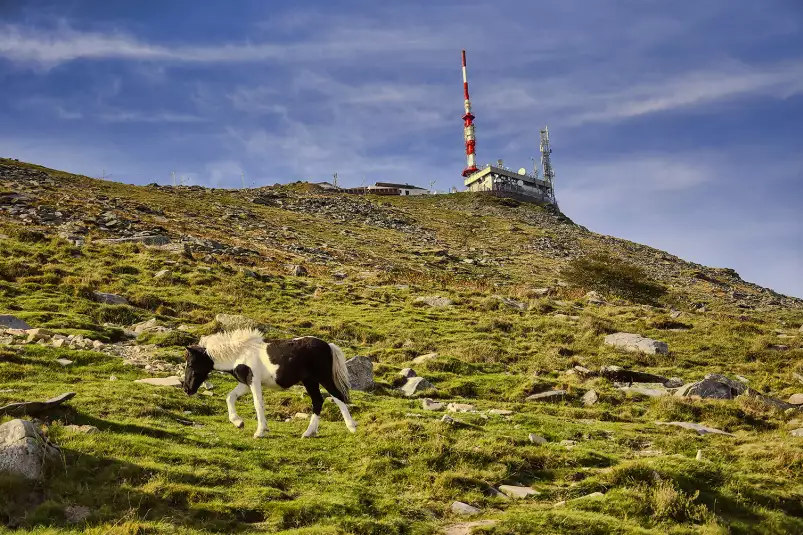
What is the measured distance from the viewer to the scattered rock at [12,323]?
2092 cm

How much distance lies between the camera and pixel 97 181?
279ft

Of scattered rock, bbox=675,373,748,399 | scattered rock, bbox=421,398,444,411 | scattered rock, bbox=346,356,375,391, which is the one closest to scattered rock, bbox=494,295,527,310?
scattered rock, bbox=675,373,748,399

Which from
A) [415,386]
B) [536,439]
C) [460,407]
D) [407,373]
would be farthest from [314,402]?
[407,373]

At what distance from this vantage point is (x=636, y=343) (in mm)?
26766

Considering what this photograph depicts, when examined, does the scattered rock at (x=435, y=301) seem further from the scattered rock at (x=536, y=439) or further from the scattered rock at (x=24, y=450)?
the scattered rock at (x=24, y=450)

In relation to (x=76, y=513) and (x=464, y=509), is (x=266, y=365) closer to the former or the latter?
(x=76, y=513)

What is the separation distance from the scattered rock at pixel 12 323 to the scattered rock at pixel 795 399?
26.7 m

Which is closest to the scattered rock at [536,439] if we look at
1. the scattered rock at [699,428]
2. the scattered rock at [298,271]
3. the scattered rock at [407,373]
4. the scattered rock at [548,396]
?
the scattered rock at [699,428]

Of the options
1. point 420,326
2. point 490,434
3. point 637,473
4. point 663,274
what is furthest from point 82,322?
point 663,274

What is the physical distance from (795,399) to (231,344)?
59.7ft

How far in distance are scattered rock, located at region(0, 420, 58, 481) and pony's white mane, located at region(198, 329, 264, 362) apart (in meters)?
4.06

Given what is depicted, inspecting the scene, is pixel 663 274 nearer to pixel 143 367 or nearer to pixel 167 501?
pixel 143 367

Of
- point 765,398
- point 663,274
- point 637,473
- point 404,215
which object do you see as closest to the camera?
point 637,473

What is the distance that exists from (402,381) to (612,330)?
45.6 ft
